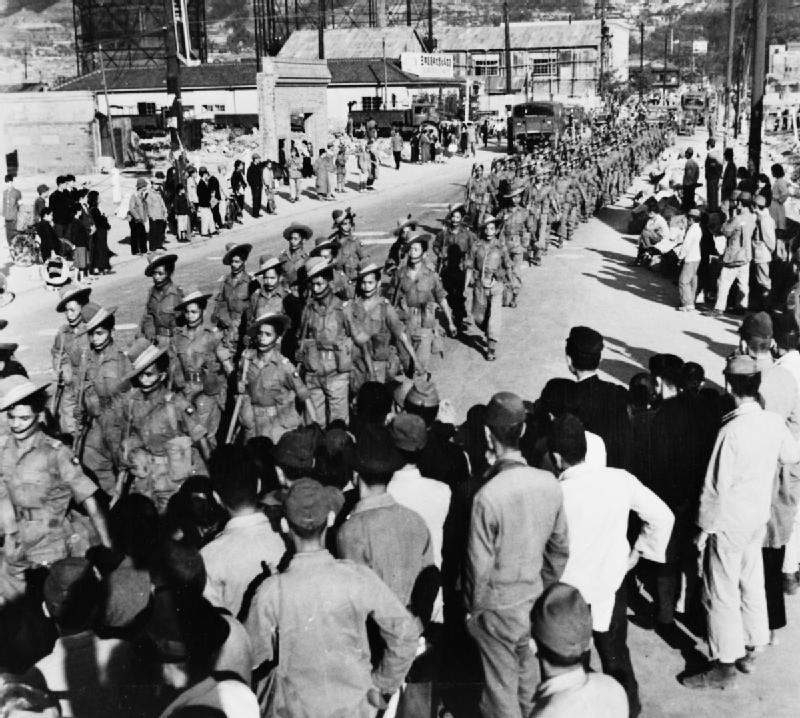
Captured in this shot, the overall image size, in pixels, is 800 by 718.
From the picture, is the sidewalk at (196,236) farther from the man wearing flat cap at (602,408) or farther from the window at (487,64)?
the window at (487,64)

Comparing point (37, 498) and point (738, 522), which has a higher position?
point (37, 498)

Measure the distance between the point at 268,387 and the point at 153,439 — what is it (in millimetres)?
1118

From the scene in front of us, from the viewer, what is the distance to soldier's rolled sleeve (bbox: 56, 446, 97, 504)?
5297mm

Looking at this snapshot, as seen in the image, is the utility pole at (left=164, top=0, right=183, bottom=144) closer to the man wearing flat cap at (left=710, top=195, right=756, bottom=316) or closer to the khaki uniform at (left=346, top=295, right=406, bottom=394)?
the man wearing flat cap at (left=710, top=195, right=756, bottom=316)

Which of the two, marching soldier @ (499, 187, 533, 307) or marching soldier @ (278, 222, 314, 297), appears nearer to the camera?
marching soldier @ (278, 222, 314, 297)

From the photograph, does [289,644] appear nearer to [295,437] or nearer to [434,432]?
[295,437]

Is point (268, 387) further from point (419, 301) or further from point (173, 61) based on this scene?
point (173, 61)

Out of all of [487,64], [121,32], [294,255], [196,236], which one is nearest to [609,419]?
[294,255]

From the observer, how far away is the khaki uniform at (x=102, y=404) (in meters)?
7.00

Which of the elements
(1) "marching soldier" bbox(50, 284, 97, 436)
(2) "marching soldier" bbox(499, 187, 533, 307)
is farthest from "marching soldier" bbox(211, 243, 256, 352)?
(2) "marching soldier" bbox(499, 187, 533, 307)

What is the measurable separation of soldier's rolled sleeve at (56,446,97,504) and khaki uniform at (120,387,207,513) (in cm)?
120

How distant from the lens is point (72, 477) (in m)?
5.30

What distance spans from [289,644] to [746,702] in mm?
2946

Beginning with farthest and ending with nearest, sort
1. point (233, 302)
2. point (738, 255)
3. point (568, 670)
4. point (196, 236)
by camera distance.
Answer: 1. point (196, 236)
2. point (738, 255)
3. point (233, 302)
4. point (568, 670)
